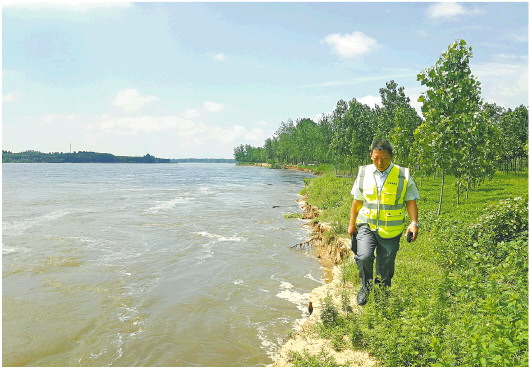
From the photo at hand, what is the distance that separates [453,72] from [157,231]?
1289 centimetres

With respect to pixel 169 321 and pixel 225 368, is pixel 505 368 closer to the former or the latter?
pixel 225 368

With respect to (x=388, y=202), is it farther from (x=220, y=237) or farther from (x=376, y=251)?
(x=220, y=237)

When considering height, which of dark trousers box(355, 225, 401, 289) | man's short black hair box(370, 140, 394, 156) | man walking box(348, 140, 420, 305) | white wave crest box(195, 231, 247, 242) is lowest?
white wave crest box(195, 231, 247, 242)

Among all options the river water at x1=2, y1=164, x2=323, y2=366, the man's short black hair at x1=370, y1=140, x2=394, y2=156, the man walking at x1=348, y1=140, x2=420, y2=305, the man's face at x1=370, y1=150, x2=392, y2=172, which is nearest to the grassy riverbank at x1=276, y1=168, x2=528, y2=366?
the man walking at x1=348, y1=140, x2=420, y2=305

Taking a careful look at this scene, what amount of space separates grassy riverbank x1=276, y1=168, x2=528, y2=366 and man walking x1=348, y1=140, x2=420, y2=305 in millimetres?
623

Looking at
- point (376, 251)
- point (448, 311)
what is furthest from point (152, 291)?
point (448, 311)

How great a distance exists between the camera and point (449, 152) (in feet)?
46.2

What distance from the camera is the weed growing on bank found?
4414 mm

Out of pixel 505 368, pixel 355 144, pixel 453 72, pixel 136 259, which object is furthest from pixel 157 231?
pixel 355 144

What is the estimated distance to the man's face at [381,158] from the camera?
582cm

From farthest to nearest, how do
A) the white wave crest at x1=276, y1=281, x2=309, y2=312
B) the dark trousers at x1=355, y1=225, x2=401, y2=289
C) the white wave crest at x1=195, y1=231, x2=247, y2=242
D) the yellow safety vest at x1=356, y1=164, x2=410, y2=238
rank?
1. the white wave crest at x1=195, y1=231, x2=247, y2=242
2. the white wave crest at x1=276, y1=281, x2=309, y2=312
3. the dark trousers at x1=355, y1=225, x2=401, y2=289
4. the yellow safety vest at x1=356, y1=164, x2=410, y2=238

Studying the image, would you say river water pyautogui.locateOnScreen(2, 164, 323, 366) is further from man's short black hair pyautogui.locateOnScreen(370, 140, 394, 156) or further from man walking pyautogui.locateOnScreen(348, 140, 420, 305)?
man's short black hair pyautogui.locateOnScreen(370, 140, 394, 156)

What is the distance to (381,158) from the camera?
582 centimetres

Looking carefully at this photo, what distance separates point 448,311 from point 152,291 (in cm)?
661
